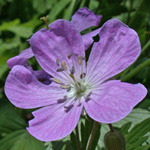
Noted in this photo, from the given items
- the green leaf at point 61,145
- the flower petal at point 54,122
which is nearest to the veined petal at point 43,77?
the flower petal at point 54,122

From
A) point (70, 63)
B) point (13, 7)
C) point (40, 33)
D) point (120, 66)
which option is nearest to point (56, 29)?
point (40, 33)

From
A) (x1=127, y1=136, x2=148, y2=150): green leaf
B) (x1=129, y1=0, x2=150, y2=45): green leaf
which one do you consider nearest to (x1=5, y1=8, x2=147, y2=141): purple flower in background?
(x1=127, y1=136, x2=148, y2=150): green leaf

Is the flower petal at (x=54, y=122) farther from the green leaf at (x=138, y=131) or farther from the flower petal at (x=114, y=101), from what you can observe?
the green leaf at (x=138, y=131)

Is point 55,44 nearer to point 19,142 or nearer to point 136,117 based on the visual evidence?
point 136,117

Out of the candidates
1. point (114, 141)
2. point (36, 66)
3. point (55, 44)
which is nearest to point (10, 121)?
point (36, 66)

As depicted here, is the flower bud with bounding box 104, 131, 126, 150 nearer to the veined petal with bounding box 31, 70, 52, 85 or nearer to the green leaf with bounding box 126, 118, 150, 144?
the green leaf with bounding box 126, 118, 150, 144

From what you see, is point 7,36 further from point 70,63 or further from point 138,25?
point 70,63
